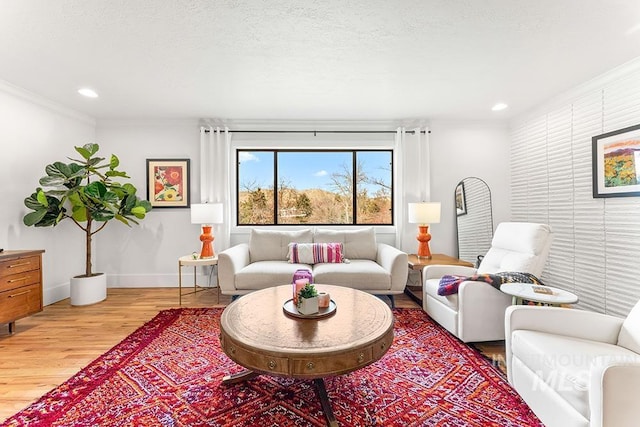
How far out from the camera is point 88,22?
1921mm

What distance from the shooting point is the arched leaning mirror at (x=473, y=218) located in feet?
13.3

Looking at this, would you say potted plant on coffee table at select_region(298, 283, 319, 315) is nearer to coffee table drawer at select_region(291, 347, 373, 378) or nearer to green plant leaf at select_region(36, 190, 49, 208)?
coffee table drawer at select_region(291, 347, 373, 378)

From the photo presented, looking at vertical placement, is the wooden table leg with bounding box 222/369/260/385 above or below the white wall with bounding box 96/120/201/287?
below

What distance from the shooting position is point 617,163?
2705 mm

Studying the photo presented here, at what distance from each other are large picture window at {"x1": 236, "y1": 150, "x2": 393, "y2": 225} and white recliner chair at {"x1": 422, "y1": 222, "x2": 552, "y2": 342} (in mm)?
1833

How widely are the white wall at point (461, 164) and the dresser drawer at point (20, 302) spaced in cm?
460

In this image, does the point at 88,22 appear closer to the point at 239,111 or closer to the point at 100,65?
the point at 100,65

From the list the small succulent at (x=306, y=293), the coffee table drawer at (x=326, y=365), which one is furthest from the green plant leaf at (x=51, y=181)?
the coffee table drawer at (x=326, y=365)

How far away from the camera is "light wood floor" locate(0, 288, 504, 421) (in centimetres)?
186

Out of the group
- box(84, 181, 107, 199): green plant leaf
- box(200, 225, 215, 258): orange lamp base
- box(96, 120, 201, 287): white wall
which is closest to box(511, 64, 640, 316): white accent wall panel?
box(200, 225, 215, 258): orange lamp base

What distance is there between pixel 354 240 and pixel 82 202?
321 centimetres

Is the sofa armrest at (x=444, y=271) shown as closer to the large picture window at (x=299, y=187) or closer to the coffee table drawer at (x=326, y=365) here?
the large picture window at (x=299, y=187)

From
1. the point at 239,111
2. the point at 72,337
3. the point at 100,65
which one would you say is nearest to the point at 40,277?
the point at 72,337

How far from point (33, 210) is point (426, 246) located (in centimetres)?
453
